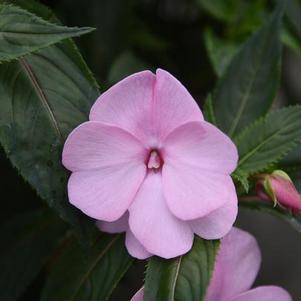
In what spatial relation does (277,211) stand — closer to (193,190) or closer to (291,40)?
(193,190)

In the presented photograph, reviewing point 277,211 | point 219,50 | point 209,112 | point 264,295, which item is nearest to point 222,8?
point 219,50

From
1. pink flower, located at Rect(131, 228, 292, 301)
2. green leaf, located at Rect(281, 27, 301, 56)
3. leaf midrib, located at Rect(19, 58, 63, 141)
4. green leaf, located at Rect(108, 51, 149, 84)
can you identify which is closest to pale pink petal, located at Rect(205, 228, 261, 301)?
pink flower, located at Rect(131, 228, 292, 301)

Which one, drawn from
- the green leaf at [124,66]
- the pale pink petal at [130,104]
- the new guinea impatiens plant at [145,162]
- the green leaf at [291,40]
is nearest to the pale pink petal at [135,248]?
the new guinea impatiens plant at [145,162]

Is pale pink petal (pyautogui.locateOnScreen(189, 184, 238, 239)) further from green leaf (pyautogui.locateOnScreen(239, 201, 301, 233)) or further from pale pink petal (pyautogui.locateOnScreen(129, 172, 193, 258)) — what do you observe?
green leaf (pyautogui.locateOnScreen(239, 201, 301, 233))

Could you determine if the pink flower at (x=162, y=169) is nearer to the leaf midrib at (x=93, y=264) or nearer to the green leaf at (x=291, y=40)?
the leaf midrib at (x=93, y=264)

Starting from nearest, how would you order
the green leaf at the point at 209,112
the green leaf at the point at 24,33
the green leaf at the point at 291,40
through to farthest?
the green leaf at the point at 24,33 → the green leaf at the point at 209,112 → the green leaf at the point at 291,40

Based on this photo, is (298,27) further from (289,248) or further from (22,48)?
(22,48)

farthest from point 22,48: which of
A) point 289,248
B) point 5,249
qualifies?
point 289,248
